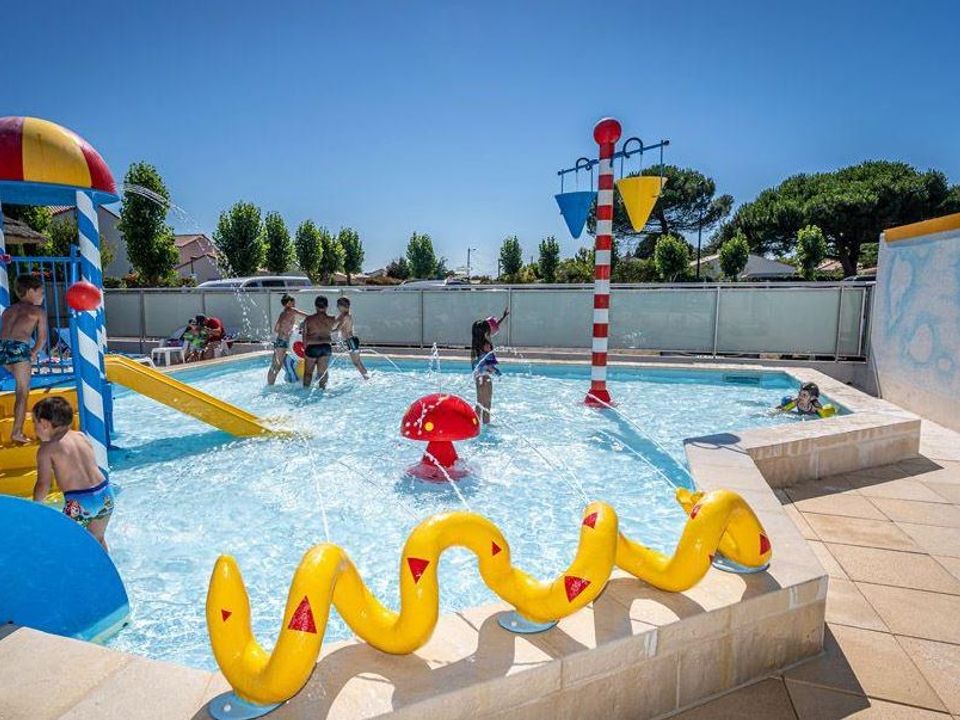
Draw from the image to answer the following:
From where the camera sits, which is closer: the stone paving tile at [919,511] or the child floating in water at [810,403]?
the stone paving tile at [919,511]

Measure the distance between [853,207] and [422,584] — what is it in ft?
167

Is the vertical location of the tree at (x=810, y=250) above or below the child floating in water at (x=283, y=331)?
above

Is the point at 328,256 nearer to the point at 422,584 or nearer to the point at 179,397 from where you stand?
the point at 179,397

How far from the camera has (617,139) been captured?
8.13 metres

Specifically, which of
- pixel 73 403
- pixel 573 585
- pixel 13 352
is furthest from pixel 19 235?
pixel 573 585

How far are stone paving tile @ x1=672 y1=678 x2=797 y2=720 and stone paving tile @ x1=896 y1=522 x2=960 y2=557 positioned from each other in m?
2.14

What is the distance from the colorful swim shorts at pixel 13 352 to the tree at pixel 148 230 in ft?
65.3

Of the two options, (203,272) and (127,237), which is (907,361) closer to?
(127,237)

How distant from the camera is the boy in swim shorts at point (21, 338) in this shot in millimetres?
4926

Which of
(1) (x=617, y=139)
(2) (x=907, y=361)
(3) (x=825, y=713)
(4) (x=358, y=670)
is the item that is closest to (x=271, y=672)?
(4) (x=358, y=670)

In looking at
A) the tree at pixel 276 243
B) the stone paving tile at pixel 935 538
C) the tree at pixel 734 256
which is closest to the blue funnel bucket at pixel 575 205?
the stone paving tile at pixel 935 538

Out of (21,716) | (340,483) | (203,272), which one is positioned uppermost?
(203,272)

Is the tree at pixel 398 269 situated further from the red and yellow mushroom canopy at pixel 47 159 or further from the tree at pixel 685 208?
the red and yellow mushroom canopy at pixel 47 159

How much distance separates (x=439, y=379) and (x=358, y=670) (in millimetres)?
10526
